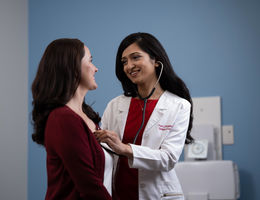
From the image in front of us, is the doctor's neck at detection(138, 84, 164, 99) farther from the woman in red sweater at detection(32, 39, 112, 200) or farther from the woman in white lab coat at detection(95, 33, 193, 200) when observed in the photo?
the woman in red sweater at detection(32, 39, 112, 200)

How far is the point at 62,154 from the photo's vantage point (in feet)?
3.32

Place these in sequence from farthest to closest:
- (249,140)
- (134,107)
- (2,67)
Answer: (2,67) < (249,140) < (134,107)

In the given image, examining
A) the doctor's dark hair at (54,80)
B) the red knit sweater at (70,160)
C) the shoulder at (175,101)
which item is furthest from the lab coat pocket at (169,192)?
the doctor's dark hair at (54,80)

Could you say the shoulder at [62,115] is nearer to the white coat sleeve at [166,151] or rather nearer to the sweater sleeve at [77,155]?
the sweater sleeve at [77,155]

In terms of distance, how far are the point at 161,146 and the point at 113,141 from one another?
1.04 feet

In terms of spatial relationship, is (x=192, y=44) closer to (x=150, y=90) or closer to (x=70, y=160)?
(x=150, y=90)

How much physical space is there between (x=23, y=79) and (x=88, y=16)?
744 mm

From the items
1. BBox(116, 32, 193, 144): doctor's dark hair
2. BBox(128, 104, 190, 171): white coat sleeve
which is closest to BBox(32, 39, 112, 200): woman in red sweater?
BBox(128, 104, 190, 171): white coat sleeve

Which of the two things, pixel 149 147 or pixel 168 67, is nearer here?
pixel 149 147

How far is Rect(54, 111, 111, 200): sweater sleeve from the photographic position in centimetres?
101

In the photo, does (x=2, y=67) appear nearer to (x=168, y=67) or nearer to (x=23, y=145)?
(x=23, y=145)

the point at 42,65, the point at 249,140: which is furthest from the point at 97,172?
the point at 249,140

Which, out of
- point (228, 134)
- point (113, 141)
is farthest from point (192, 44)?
point (113, 141)

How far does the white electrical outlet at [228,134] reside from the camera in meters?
2.35
